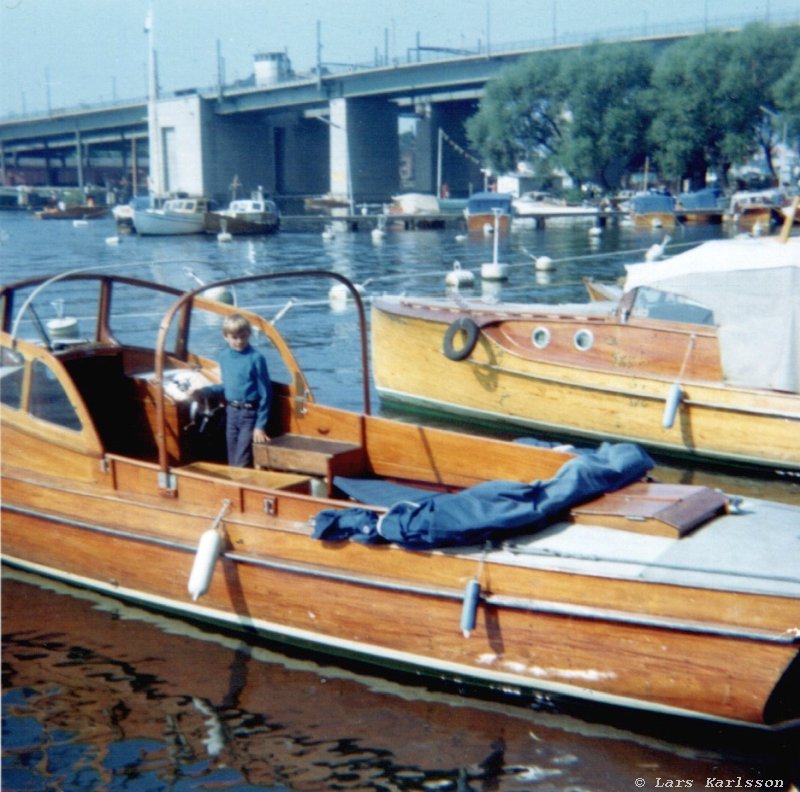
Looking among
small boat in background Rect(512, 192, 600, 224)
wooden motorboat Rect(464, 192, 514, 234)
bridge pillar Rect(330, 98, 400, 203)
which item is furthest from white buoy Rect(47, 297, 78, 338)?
bridge pillar Rect(330, 98, 400, 203)

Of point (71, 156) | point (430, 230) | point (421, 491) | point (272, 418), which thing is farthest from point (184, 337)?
point (71, 156)

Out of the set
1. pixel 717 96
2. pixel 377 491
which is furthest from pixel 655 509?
pixel 717 96

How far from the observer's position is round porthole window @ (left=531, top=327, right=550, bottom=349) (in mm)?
14570

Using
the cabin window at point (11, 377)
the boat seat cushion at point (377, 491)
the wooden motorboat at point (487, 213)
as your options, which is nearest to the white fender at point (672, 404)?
the boat seat cushion at point (377, 491)

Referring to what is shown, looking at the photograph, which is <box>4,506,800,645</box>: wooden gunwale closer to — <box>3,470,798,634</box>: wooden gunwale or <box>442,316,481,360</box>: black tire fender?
<box>3,470,798,634</box>: wooden gunwale

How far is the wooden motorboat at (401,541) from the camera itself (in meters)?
6.55

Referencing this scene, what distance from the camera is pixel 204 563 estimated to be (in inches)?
305

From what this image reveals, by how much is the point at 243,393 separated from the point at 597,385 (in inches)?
244

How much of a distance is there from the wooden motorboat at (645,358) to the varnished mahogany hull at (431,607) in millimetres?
6604

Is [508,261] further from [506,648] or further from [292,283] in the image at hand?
[506,648]

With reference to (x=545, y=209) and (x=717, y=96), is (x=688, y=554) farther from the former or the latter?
(x=717, y=96)

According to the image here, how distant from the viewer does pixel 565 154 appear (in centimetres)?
7900

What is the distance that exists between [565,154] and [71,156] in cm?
9635

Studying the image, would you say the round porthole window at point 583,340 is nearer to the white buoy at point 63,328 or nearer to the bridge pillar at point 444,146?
the white buoy at point 63,328
